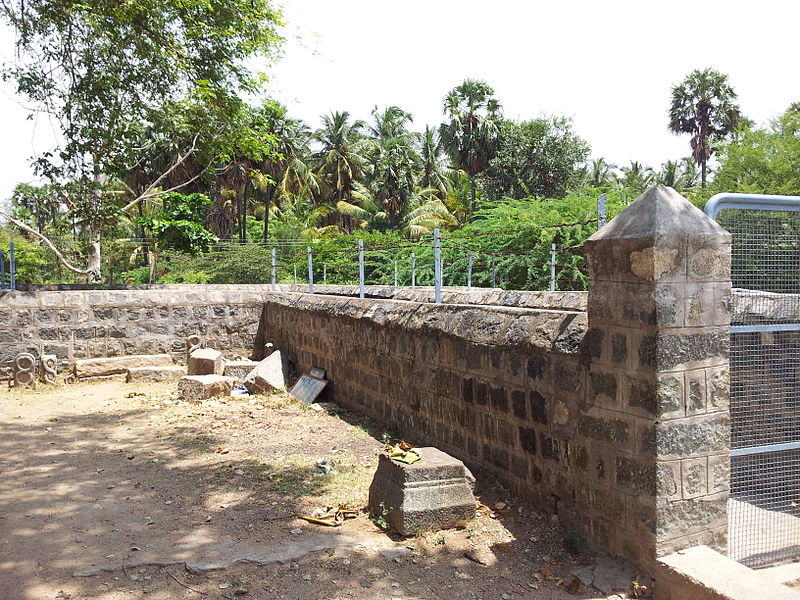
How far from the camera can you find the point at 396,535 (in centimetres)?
412

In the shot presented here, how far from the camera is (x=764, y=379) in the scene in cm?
361

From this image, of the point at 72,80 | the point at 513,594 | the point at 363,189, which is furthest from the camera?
the point at 363,189

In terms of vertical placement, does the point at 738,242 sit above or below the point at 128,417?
above

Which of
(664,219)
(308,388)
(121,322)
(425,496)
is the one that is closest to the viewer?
(664,219)

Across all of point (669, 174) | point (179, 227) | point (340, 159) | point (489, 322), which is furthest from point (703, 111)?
point (489, 322)

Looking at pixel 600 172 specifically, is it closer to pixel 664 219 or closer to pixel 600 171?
pixel 600 171

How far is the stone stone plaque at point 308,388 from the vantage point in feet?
27.8

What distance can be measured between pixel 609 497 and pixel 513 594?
2.48ft

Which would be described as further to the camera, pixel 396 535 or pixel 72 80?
pixel 72 80

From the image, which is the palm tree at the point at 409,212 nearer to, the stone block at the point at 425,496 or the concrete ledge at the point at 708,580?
the stone block at the point at 425,496

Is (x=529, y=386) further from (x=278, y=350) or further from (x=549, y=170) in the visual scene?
(x=549, y=170)

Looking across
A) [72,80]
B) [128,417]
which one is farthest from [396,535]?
[72,80]

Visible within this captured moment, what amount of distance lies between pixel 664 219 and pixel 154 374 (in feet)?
28.9

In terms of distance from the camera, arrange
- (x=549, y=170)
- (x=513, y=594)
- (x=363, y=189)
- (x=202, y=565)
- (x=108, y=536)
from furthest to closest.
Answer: (x=363, y=189) → (x=549, y=170) → (x=108, y=536) → (x=202, y=565) → (x=513, y=594)
